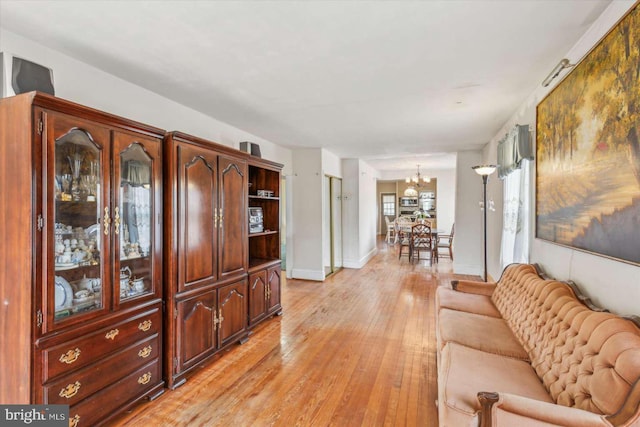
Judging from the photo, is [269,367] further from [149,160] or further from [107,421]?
[149,160]

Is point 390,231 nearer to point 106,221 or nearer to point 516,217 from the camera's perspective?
point 516,217

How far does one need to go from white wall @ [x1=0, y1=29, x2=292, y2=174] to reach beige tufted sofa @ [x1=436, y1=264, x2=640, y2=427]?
334cm

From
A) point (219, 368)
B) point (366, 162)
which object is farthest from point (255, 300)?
point (366, 162)

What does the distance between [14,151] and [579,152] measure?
3475mm

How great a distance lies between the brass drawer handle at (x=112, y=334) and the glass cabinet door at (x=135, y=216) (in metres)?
0.20

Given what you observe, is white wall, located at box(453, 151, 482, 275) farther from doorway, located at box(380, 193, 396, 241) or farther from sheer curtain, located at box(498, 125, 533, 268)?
doorway, located at box(380, 193, 396, 241)

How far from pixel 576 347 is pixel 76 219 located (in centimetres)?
299

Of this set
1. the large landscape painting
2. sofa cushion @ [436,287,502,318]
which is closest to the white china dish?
sofa cushion @ [436,287,502,318]

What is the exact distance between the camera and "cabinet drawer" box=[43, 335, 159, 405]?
1706 mm

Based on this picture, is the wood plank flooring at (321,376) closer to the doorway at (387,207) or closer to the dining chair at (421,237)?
the dining chair at (421,237)

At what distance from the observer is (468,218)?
20.1 feet

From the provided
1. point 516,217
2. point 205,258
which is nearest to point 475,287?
point 516,217

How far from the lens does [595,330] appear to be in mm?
1453

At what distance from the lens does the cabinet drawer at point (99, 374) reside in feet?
5.60
